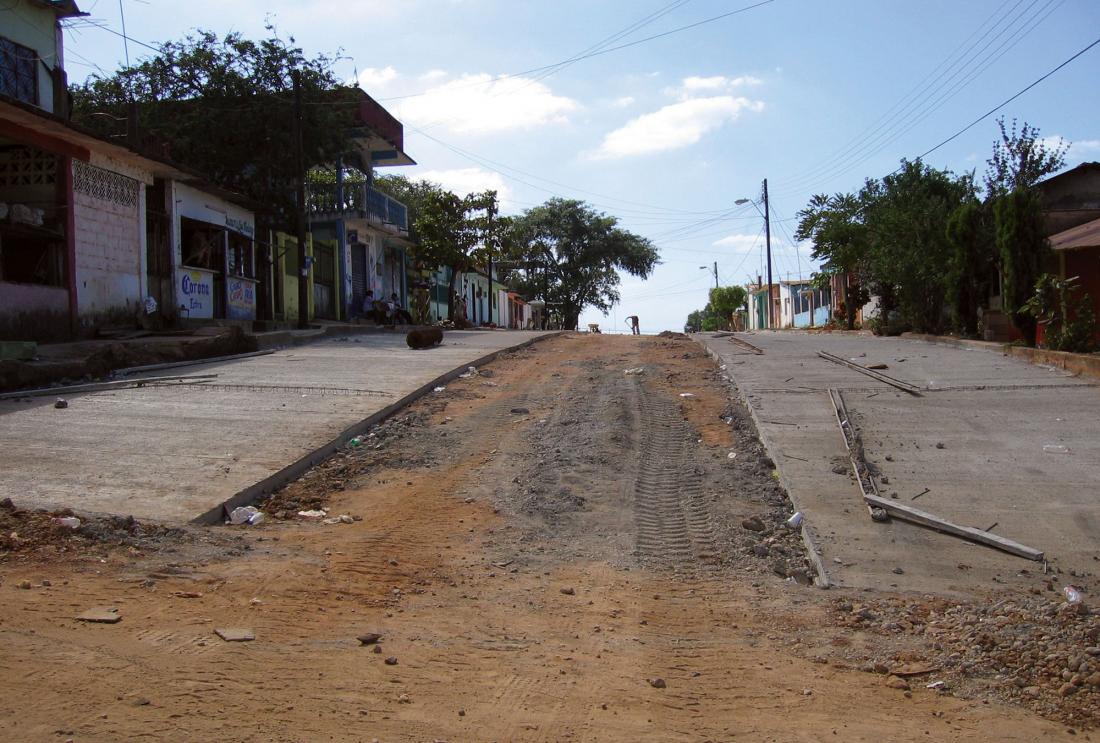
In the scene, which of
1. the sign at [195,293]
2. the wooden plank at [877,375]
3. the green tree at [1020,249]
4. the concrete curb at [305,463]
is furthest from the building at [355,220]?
the green tree at [1020,249]

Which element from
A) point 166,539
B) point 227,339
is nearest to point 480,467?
point 166,539

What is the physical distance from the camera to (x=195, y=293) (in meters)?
19.0

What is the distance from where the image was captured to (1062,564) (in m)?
5.23

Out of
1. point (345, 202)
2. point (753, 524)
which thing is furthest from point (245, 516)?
point (345, 202)

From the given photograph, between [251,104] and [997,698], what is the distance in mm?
23874

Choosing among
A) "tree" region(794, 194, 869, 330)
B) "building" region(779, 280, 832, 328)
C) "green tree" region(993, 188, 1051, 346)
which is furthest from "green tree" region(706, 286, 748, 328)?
"green tree" region(993, 188, 1051, 346)

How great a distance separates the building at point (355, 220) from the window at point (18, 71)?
10052 mm

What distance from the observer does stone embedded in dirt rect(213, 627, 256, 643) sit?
385 centimetres

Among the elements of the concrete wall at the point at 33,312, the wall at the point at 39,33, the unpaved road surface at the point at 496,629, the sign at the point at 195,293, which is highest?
the wall at the point at 39,33

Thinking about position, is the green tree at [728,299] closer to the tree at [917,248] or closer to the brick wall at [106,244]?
the tree at [917,248]

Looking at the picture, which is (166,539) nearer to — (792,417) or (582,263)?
(792,417)

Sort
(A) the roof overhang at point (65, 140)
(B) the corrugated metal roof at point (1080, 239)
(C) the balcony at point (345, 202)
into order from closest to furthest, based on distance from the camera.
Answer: (A) the roof overhang at point (65, 140) < (B) the corrugated metal roof at point (1080, 239) < (C) the balcony at point (345, 202)

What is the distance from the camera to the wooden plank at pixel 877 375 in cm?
1003

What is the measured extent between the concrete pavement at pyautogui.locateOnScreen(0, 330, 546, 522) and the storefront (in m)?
6.51
